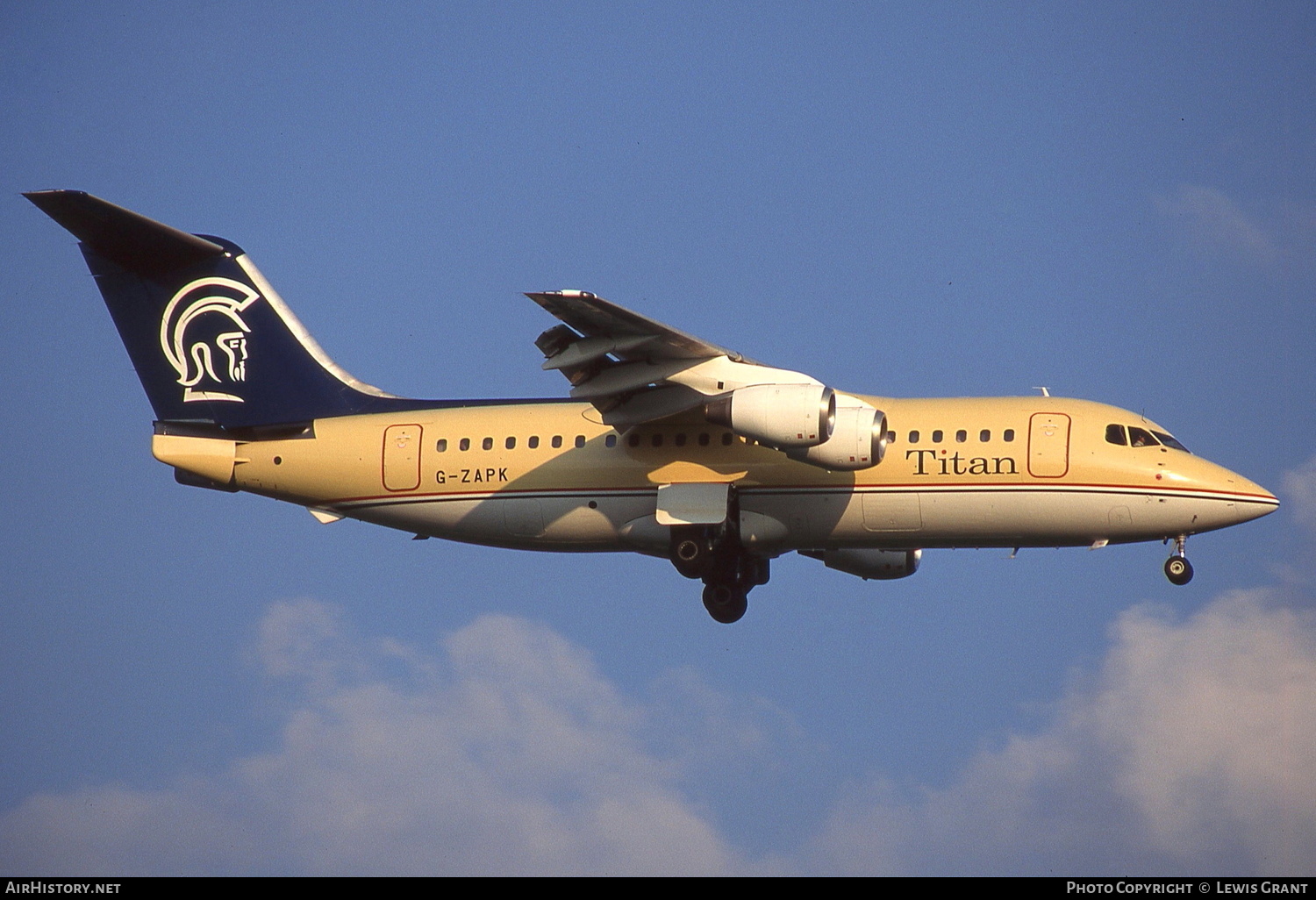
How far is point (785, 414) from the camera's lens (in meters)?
23.1

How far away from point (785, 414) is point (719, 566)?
326cm

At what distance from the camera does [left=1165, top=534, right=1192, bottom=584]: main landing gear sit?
79.4ft

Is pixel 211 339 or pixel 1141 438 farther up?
pixel 211 339

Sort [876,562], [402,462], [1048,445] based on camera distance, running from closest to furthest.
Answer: [1048,445]
[402,462]
[876,562]

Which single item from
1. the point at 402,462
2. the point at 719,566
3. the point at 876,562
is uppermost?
the point at 402,462

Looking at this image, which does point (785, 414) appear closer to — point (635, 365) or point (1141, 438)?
point (635, 365)

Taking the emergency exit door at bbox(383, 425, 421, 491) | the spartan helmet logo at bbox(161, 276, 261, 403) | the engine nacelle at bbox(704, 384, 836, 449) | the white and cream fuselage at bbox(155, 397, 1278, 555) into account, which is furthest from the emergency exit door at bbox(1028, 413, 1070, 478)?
the spartan helmet logo at bbox(161, 276, 261, 403)

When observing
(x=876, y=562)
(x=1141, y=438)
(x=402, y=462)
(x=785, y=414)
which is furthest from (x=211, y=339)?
(x=1141, y=438)

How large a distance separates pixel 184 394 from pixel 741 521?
803 cm

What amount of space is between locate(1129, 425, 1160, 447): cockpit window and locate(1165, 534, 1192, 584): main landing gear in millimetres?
1226
